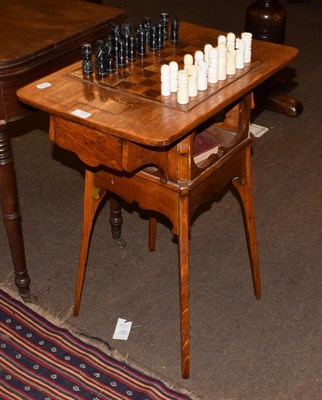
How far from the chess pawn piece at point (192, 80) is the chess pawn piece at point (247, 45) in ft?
0.72

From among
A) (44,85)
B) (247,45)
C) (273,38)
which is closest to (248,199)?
(247,45)

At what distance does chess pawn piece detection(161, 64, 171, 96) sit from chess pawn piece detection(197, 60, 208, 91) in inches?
3.1

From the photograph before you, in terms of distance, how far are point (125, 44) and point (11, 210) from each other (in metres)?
0.60

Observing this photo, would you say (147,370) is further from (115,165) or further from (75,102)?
(75,102)

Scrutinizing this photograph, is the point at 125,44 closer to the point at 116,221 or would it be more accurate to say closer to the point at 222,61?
the point at 222,61

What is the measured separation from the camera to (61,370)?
6.37 ft

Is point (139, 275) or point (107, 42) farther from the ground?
Result: point (107, 42)

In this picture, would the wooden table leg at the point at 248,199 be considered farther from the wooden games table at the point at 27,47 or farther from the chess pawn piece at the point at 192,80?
the wooden games table at the point at 27,47

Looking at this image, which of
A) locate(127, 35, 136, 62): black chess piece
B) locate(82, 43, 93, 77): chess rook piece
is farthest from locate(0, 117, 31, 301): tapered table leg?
locate(127, 35, 136, 62): black chess piece

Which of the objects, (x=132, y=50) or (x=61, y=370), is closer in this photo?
(x=132, y=50)

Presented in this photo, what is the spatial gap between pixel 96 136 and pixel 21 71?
0.31m

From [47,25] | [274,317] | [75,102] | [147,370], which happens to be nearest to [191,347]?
[147,370]

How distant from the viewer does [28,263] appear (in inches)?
92.9

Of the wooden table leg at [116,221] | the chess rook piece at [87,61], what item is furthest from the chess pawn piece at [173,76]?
the wooden table leg at [116,221]
